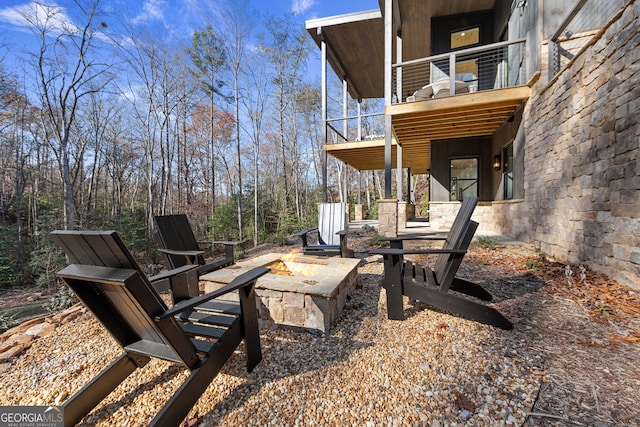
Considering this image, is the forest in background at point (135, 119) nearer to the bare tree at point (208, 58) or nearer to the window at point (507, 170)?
the bare tree at point (208, 58)

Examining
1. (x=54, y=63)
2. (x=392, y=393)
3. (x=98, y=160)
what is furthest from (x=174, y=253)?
(x=98, y=160)

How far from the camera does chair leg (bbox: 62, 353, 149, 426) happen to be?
4.07 feet

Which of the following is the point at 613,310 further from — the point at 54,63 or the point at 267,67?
the point at 267,67

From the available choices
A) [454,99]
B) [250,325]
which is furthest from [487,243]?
[250,325]

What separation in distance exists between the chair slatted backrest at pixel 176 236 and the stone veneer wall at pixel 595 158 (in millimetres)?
4311

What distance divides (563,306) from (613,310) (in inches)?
12.0

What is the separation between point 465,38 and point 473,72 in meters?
1.05

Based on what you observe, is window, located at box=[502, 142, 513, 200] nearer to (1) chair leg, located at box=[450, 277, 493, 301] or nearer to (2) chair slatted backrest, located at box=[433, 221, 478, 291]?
(1) chair leg, located at box=[450, 277, 493, 301]

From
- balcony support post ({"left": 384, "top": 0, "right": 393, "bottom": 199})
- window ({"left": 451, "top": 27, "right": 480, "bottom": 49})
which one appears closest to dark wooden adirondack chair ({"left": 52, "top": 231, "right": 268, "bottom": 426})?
balcony support post ({"left": 384, "top": 0, "right": 393, "bottom": 199})

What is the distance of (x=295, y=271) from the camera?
281cm

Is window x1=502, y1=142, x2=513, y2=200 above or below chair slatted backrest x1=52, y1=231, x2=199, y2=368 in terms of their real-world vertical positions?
above

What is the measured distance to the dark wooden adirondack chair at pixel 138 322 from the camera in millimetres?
1083
